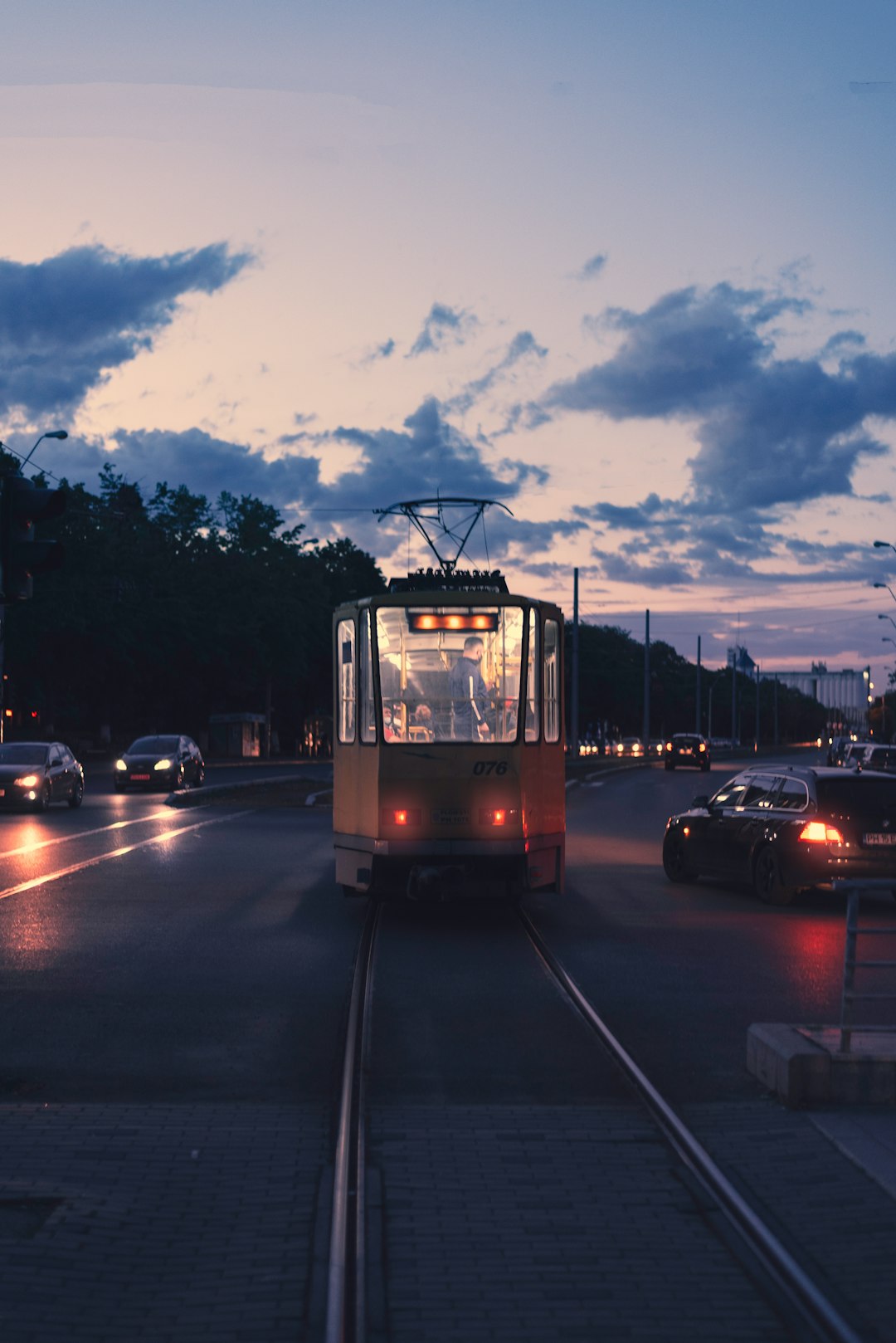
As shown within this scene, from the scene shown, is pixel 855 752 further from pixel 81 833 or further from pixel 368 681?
pixel 368 681

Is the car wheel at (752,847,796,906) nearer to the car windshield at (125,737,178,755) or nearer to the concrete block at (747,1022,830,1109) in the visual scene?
the concrete block at (747,1022,830,1109)

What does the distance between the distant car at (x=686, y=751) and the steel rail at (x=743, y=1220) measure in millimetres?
69335

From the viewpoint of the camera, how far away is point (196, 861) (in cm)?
2280

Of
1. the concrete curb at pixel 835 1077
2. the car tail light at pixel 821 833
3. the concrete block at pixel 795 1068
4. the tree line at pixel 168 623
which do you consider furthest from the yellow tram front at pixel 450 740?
the tree line at pixel 168 623

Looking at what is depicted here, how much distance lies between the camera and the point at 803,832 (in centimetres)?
1780

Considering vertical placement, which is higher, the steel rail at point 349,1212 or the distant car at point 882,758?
the distant car at point 882,758

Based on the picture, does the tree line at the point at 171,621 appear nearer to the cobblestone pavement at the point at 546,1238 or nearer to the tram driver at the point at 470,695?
the tram driver at the point at 470,695

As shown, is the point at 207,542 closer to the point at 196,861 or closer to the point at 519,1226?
the point at 196,861

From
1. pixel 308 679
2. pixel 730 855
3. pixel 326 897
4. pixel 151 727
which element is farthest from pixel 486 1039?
pixel 308 679

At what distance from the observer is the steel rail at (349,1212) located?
4.87m

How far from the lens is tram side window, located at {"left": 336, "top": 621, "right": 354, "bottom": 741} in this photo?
16.3 meters

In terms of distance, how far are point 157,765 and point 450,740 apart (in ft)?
104

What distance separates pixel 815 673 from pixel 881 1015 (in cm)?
16524

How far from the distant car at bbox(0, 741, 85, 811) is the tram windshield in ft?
69.9
